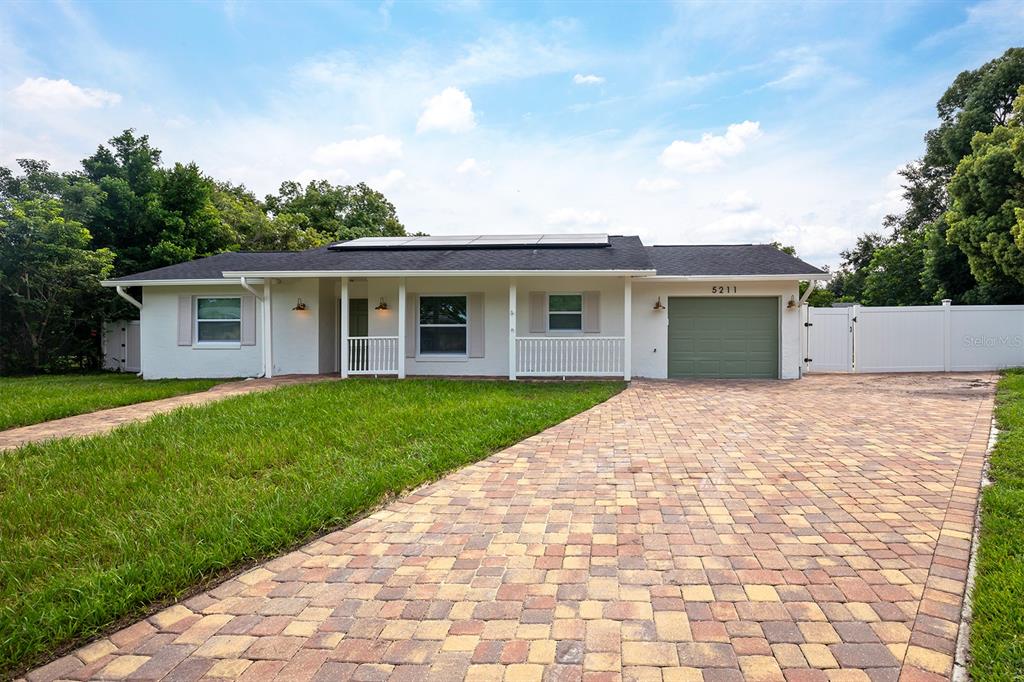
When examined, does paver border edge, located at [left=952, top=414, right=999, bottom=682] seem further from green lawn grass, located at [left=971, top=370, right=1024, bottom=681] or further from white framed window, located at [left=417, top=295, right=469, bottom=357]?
white framed window, located at [left=417, top=295, right=469, bottom=357]

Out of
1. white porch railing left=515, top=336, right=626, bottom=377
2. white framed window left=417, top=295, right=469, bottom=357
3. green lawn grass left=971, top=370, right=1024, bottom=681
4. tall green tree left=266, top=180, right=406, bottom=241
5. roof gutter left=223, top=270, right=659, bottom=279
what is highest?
tall green tree left=266, top=180, right=406, bottom=241

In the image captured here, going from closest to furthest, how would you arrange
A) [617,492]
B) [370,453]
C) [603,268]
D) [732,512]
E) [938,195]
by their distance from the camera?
[732,512] → [617,492] → [370,453] → [603,268] → [938,195]

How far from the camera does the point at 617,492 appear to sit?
4.10 metres

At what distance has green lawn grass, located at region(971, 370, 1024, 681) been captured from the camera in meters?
1.97

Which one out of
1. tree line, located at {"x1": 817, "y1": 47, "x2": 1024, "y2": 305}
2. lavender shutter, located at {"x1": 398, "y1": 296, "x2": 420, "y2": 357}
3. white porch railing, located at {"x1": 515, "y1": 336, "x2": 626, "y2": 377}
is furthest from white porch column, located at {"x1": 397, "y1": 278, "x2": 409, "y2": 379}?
tree line, located at {"x1": 817, "y1": 47, "x2": 1024, "y2": 305}

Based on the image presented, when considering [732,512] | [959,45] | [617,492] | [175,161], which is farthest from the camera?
[175,161]

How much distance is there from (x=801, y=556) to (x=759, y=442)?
297 cm

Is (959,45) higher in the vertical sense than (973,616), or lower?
higher

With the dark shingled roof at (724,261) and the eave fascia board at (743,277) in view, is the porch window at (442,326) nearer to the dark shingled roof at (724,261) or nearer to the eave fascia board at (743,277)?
the eave fascia board at (743,277)

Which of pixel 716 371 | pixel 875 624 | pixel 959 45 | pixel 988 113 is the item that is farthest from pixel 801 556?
pixel 988 113

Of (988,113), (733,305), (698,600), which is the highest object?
(988,113)

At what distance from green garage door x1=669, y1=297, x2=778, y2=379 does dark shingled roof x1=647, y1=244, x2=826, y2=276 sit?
2.47ft

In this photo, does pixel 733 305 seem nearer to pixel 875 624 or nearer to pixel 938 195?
pixel 875 624

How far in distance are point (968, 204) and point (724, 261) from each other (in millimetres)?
9829
